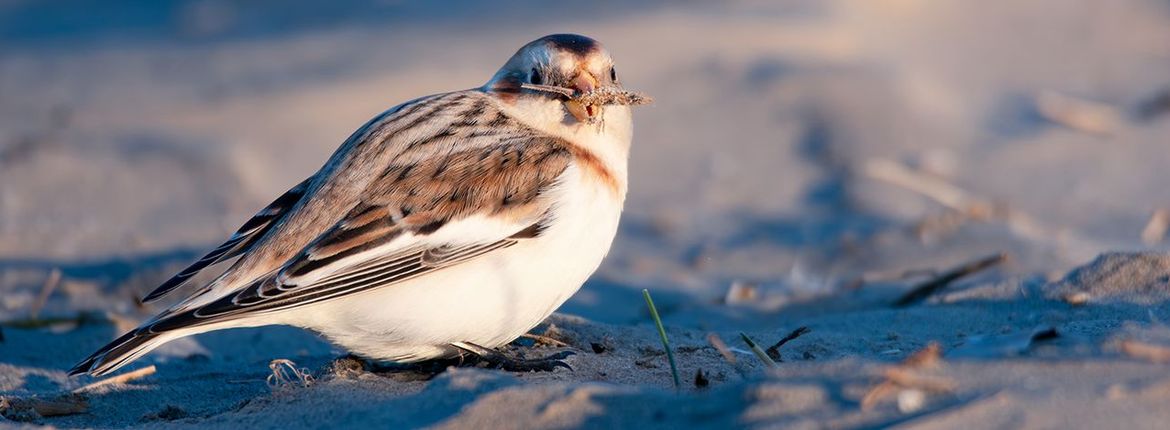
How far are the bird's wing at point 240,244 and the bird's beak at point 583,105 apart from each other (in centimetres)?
91

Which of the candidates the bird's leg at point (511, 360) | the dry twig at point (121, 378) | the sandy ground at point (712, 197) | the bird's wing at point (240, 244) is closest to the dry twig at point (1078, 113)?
the sandy ground at point (712, 197)

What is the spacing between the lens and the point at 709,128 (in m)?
8.81

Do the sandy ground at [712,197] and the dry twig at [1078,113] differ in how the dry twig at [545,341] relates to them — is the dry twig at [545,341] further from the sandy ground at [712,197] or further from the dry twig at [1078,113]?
the dry twig at [1078,113]

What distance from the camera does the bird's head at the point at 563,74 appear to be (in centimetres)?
440

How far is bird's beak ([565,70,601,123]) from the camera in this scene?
4363mm

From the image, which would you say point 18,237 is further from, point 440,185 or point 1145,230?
point 1145,230

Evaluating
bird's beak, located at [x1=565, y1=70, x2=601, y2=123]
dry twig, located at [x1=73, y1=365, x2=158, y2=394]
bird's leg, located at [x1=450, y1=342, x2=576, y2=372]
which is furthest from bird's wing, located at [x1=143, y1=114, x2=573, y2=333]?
dry twig, located at [x1=73, y1=365, x2=158, y2=394]

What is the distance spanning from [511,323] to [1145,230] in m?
4.31

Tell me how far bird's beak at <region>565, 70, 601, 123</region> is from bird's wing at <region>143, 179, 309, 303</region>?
0.91m

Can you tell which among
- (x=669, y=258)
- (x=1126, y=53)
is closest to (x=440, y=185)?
(x=669, y=258)

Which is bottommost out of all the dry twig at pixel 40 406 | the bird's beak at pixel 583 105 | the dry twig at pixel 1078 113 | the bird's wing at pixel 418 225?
the dry twig at pixel 40 406

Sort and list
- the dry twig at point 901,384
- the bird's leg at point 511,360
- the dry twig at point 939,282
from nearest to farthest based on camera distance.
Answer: the dry twig at point 901,384 → the bird's leg at point 511,360 → the dry twig at point 939,282

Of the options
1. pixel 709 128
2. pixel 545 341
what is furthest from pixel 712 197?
pixel 545 341

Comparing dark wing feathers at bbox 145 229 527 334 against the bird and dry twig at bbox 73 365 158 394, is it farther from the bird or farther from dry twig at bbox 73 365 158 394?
dry twig at bbox 73 365 158 394
